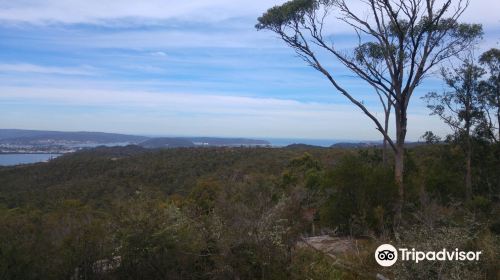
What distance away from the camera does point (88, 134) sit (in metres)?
129

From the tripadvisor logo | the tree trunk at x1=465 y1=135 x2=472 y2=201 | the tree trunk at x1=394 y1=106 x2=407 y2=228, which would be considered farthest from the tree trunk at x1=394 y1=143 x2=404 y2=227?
the tree trunk at x1=465 y1=135 x2=472 y2=201

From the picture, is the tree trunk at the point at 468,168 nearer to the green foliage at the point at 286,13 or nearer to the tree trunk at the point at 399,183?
the tree trunk at the point at 399,183

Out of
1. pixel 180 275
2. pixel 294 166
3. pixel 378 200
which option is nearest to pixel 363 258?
pixel 180 275

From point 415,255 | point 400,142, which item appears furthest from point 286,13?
point 415,255

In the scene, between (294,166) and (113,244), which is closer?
(113,244)

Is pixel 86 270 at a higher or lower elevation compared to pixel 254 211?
lower

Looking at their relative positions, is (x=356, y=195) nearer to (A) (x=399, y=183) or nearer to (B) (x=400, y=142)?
(A) (x=399, y=183)

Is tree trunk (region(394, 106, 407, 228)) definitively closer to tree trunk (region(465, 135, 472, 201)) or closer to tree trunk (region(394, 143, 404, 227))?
tree trunk (region(394, 143, 404, 227))

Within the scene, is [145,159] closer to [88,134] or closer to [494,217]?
[494,217]

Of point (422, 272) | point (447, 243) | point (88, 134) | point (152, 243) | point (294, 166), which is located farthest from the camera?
point (88, 134)

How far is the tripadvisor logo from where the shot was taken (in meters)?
5.80

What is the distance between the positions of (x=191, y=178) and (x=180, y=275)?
32.3 metres

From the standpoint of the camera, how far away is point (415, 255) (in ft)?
19.1

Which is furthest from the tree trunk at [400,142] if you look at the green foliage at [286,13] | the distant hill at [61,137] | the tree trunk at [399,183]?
the distant hill at [61,137]
